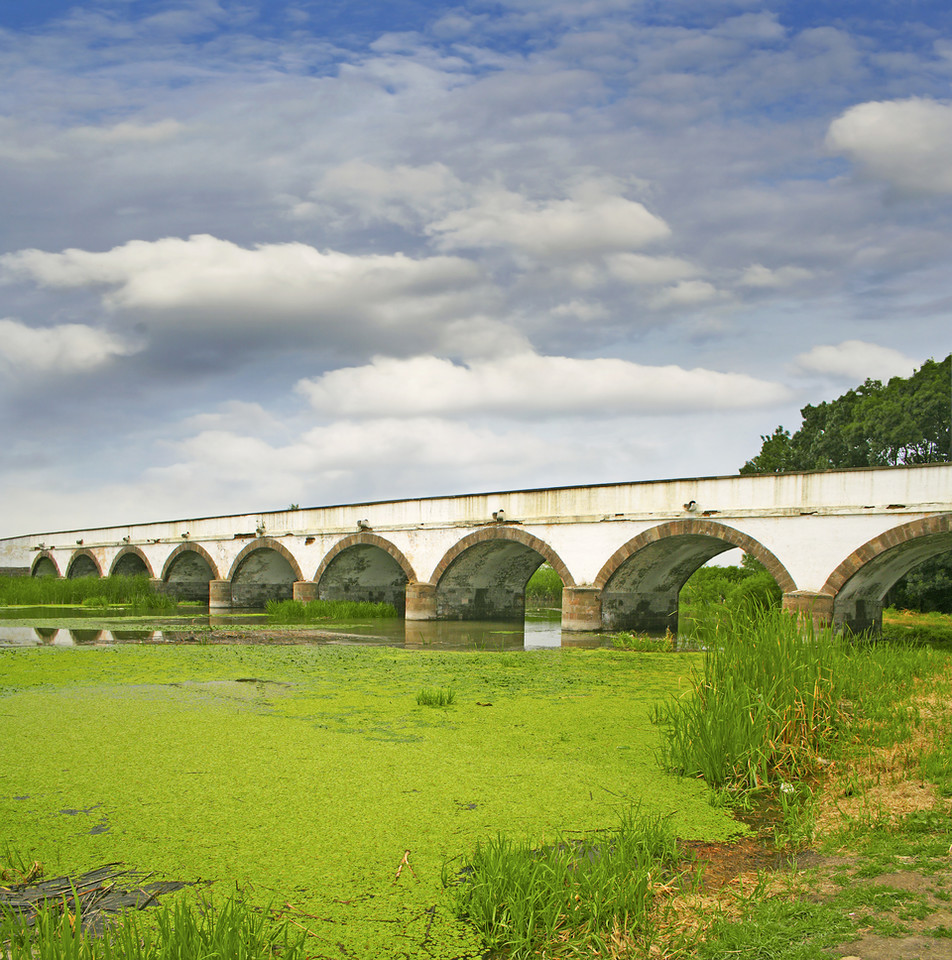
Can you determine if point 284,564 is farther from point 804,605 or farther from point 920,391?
point 920,391

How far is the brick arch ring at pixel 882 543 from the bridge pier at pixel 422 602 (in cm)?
865

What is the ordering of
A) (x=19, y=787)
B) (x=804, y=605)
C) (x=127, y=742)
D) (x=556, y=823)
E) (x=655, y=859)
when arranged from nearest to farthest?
(x=655, y=859) < (x=556, y=823) < (x=19, y=787) < (x=127, y=742) < (x=804, y=605)

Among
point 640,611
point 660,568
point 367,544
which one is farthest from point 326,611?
point 660,568

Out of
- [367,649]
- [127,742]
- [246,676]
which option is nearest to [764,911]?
[127,742]

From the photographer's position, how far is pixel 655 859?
3.39m

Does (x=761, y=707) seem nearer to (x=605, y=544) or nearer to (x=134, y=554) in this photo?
(x=605, y=544)

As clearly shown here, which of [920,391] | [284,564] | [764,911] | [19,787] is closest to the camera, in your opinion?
[764,911]

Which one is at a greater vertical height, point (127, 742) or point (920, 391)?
point (920, 391)

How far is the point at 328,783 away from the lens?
4273 millimetres

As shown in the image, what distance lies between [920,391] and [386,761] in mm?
24003

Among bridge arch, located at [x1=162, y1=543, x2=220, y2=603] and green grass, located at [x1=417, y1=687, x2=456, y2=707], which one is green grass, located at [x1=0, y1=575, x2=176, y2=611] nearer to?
bridge arch, located at [x1=162, y1=543, x2=220, y2=603]

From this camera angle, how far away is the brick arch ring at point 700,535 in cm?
1325

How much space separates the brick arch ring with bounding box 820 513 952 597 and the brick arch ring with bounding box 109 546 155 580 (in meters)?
24.1

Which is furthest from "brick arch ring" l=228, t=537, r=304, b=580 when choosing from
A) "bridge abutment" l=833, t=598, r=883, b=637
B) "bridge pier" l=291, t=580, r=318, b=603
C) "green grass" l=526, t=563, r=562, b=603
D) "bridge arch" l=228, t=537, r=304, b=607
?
"bridge abutment" l=833, t=598, r=883, b=637
